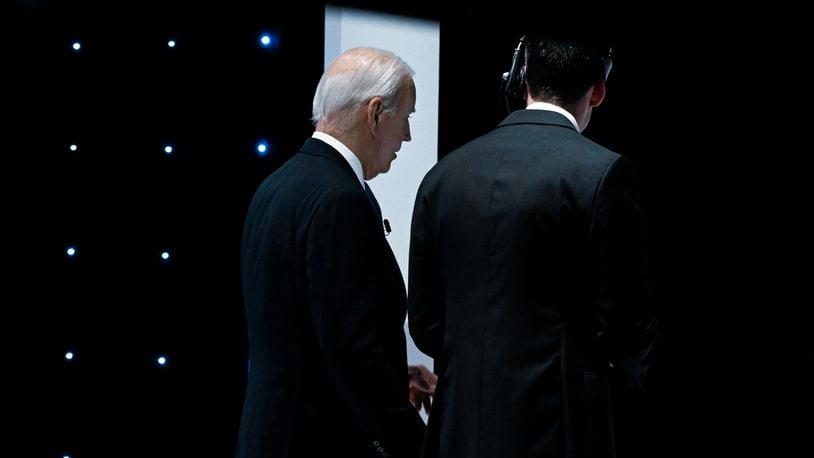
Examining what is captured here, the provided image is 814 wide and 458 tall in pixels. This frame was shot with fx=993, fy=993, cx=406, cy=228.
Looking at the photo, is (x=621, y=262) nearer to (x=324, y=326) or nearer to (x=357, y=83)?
(x=324, y=326)

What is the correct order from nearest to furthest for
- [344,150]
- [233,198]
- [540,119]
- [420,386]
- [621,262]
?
[621,262] → [540,119] → [344,150] → [420,386] → [233,198]

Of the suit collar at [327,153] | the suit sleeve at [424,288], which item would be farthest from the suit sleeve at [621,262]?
the suit collar at [327,153]

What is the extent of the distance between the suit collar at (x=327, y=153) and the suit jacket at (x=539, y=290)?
0.19 meters

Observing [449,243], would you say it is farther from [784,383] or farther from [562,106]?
[784,383]

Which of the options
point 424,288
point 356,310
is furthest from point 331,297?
point 424,288

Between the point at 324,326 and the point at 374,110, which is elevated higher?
the point at 374,110

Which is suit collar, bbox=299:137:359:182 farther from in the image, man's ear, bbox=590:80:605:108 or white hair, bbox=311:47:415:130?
man's ear, bbox=590:80:605:108

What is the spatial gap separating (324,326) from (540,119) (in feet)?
1.73

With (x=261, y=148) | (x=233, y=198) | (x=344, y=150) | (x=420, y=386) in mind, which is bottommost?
(x=420, y=386)

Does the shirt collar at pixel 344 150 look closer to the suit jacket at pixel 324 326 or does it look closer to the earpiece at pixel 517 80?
the suit jacket at pixel 324 326

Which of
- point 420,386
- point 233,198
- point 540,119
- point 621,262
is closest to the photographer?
point 621,262

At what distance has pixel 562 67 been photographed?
1.79 metres

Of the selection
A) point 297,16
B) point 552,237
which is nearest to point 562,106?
point 552,237

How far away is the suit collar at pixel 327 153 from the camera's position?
1.84 m
